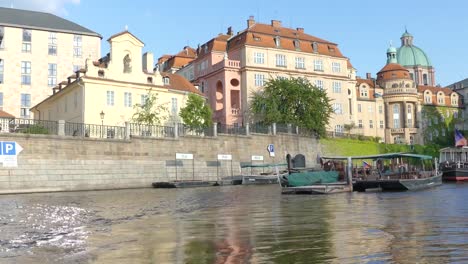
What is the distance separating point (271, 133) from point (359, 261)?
167 ft

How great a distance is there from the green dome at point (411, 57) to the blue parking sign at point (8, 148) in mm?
122727

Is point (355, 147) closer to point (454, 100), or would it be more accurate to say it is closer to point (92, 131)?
point (92, 131)

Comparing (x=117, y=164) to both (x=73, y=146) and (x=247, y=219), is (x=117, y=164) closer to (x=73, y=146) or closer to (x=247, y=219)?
(x=73, y=146)

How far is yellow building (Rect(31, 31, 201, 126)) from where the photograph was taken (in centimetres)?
5319

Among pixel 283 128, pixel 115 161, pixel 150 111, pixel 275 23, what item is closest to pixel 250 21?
pixel 275 23

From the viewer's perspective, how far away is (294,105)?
68.0 m

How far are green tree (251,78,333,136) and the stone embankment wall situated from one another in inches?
354

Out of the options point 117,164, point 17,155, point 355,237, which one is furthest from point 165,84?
point 355,237

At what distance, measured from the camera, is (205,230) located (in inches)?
590

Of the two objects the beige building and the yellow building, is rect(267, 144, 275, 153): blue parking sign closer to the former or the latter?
the yellow building

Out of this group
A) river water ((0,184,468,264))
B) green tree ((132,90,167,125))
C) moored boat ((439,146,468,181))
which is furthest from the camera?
moored boat ((439,146,468,181))

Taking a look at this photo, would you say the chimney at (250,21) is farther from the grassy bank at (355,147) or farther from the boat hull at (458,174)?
the boat hull at (458,174)

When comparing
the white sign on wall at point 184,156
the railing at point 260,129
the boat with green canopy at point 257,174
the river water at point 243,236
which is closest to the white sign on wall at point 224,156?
the boat with green canopy at point 257,174

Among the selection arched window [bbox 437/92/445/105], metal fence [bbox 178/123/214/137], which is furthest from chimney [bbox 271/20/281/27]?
arched window [bbox 437/92/445/105]
